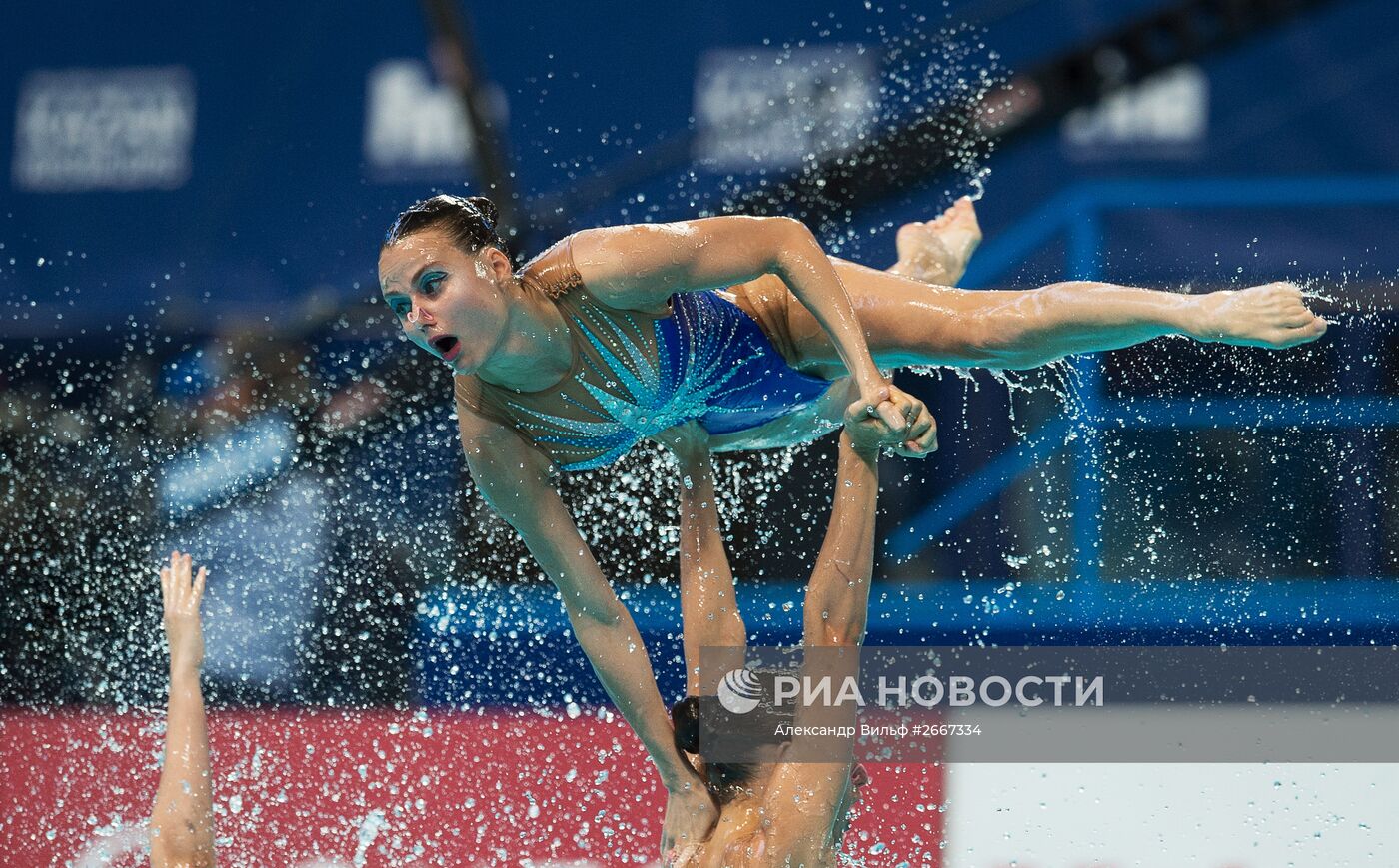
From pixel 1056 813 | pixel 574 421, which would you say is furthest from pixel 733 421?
pixel 1056 813

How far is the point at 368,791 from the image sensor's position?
13.8ft

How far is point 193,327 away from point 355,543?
4.30ft

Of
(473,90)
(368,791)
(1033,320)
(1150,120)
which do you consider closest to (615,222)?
(473,90)

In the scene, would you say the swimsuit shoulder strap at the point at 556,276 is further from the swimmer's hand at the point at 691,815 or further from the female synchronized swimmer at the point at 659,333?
the swimmer's hand at the point at 691,815

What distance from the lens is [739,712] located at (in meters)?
2.75

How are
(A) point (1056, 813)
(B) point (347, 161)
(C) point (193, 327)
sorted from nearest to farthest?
(A) point (1056, 813), (C) point (193, 327), (B) point (347, 161)

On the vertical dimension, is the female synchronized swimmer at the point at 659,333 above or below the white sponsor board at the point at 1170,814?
above

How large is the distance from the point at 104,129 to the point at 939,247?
4555 millimetres

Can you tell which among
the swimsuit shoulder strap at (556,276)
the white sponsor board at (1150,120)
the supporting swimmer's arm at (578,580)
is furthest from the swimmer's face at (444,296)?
the white sponsor board at (1150,120)

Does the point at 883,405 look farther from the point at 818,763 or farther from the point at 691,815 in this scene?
the point at 691,815

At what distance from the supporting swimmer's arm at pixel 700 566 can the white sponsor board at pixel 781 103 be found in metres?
2.88

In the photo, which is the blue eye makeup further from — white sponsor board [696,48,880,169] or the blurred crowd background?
white sponsor board [696,48,880,169]

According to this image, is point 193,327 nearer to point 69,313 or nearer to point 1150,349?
point 69,313

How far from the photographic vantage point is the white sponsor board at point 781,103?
6016 millimetres
